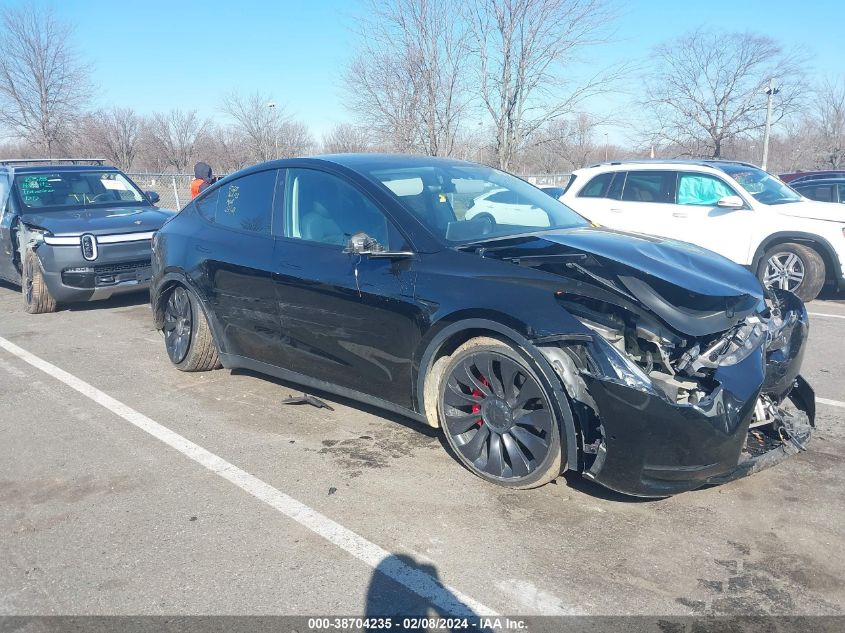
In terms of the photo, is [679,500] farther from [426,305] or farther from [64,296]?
[64,296]

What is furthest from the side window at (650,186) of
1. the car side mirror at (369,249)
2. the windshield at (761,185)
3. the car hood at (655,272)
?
the car side mirror at (369,249)

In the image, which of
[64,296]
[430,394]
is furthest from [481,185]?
[64,296]

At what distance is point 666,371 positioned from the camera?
3145mm

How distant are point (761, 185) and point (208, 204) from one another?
7125mm

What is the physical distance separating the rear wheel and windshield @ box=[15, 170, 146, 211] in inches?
168

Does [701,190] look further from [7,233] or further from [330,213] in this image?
[7,233]

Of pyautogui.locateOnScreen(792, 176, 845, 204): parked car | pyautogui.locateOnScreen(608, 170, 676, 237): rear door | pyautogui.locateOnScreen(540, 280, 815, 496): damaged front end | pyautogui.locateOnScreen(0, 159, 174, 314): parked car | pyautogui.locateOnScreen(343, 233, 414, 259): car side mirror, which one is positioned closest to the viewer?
pyautogui.locateOnScreen(540, 280, 815, 496): damaged front end

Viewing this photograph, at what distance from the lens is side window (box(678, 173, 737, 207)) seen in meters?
8.94

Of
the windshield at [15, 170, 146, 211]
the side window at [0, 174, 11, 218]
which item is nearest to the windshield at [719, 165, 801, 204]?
the windshield at [15, 170, 146, 211]

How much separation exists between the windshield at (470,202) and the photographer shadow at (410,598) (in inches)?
69.3

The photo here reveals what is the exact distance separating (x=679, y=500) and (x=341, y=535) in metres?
1.68

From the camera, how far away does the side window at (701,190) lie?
894 centimetres

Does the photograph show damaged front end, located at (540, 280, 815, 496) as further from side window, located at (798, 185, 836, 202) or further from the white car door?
side window, located at (798, 185, 836, 202)

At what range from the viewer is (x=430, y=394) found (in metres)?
3.84
